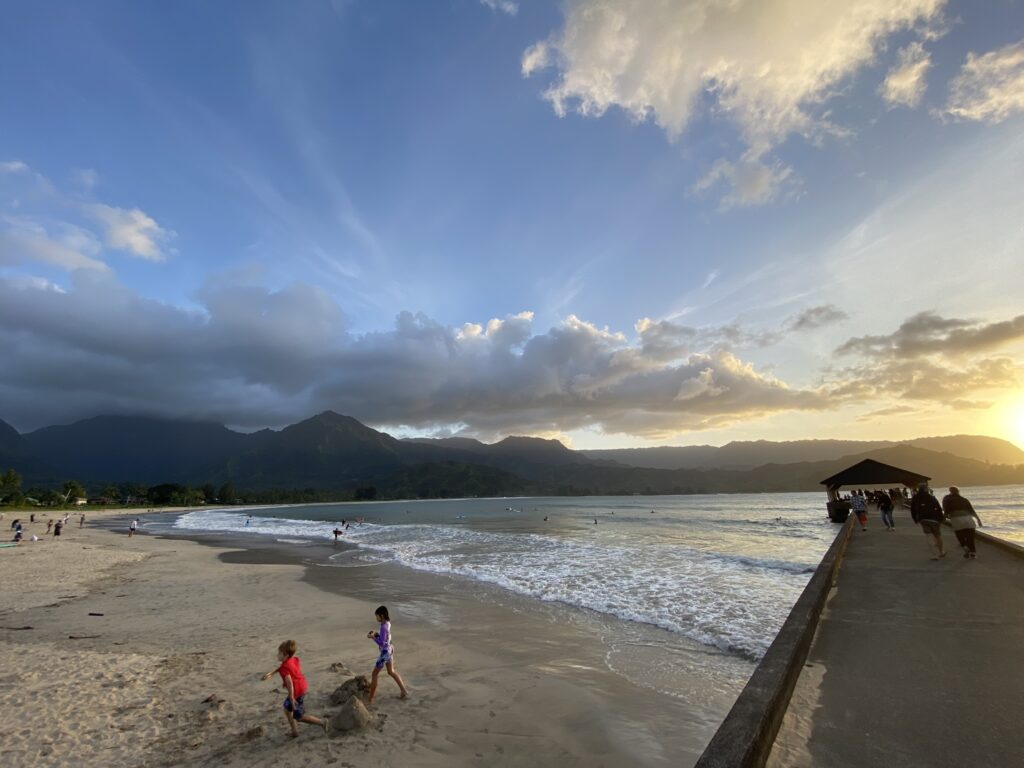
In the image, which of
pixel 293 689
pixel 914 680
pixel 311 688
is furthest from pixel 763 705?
pixel 311 688

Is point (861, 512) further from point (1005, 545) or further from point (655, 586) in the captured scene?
point (655, 586)

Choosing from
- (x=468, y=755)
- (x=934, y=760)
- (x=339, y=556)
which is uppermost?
(x=934, y=760)

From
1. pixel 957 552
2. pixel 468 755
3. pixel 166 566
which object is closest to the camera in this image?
pixel 468 755

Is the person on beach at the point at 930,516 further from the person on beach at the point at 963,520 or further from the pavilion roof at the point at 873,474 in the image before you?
the pavilion roof at the point at 873,474

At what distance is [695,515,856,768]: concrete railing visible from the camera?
3781 mm

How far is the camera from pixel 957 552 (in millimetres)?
13773

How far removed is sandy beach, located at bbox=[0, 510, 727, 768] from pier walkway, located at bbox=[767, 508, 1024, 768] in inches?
71.3

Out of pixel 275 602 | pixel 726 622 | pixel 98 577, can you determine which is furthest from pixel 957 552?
pixel 98 577

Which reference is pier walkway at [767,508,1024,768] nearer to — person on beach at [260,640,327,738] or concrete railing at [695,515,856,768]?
concrete railing at [695,515,856,768]

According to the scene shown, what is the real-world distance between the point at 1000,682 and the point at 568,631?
774cm

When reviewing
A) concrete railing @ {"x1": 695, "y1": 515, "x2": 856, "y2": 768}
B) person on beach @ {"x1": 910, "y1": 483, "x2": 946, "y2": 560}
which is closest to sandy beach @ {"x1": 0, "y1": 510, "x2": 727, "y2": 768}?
concrete railing @ {"x1": 695, "y1": 515, "x2": 856, "y2": 768}

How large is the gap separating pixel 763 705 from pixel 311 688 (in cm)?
662

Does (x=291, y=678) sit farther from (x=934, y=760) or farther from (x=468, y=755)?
(x=934, y=760)

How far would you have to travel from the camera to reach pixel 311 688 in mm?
7691
